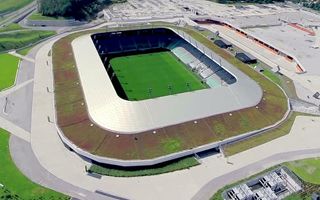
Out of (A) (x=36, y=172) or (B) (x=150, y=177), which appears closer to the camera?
(B) (x=150, y=177)

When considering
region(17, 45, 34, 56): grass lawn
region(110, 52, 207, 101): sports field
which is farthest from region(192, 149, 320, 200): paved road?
region(17, 45, 34, 56): grass lawn

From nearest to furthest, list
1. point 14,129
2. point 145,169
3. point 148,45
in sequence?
point 145,169 < point 14,129 < point 148,45

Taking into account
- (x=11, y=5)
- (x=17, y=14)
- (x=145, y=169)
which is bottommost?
(x=145, y=169)

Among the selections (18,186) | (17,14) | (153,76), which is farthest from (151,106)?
(17,14)

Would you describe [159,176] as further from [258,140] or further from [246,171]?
[258,140]

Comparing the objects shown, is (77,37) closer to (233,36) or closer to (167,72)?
(167,72)

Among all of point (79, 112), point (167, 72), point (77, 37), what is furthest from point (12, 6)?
point (79, 112)

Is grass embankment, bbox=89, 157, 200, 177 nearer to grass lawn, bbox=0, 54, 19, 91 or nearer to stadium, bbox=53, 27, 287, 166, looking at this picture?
stadium, bbox=53, 27, 287, 166
